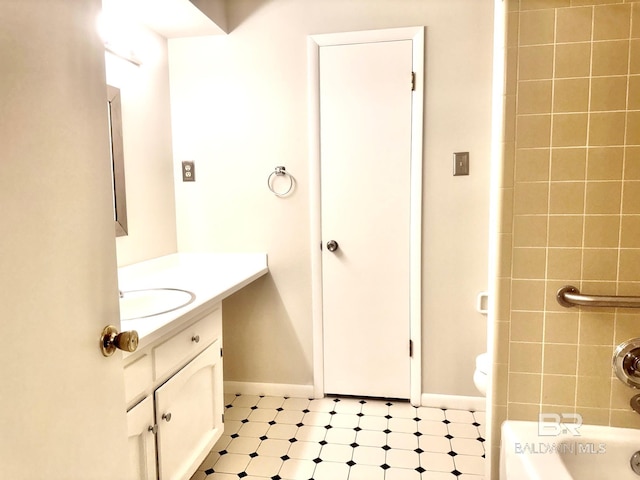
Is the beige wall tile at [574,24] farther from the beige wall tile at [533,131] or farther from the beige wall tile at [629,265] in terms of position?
the beige wall tile at [629,265]

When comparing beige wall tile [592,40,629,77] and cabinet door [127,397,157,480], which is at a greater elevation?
beige wall tile [592,40,629,77]

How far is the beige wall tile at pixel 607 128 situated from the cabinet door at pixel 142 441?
147cm

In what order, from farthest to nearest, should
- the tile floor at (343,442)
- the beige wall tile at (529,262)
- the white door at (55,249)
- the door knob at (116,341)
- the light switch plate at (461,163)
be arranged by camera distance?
the light switch plate at (461,163), the tile floor at (343,442), the beige wall tile at (529,262), the door knob at (116,341), the white door at (55,249)

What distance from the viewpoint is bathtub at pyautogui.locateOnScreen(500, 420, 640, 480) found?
46.9 inches

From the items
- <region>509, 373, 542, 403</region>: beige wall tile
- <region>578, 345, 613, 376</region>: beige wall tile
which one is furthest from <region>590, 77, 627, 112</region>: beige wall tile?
<region>509, 373, 542, 403</region>: beige wall tile

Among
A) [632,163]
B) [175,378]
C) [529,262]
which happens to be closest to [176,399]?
[175,378]

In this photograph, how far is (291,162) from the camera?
2381 mm

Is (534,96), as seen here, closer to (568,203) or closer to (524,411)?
(568,203)

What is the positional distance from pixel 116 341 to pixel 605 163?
4.14 ft

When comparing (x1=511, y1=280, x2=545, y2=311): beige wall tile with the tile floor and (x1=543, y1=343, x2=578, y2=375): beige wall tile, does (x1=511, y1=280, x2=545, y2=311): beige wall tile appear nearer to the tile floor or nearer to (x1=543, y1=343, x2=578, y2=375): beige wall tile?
(x1=543, y1=343, x2=578, y2=375): beige wall tile

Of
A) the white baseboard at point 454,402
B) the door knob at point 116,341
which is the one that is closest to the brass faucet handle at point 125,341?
the door knob at point 116,341

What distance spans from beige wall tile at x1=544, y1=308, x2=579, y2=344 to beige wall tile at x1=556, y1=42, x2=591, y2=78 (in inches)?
25.4

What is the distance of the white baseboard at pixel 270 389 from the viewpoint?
99.4 inches

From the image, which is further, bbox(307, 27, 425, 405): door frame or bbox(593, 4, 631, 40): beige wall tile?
bbox(307, 27, 425, 405): door frame
